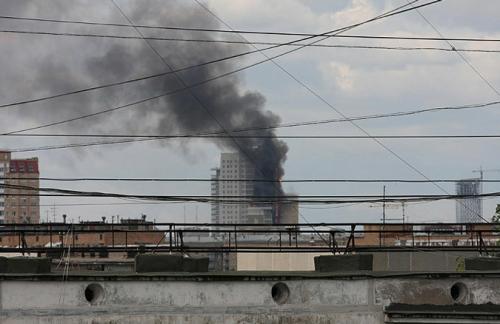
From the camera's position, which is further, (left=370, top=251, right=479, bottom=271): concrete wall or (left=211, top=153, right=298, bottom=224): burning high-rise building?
(left=211, top=153, right=298, bottom=224): burning high-rise building

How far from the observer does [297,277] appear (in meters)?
18.0

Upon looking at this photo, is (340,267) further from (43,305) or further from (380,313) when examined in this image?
(43,305)

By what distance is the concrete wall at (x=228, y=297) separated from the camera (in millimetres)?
17297

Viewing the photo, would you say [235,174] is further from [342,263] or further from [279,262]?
[342,263]

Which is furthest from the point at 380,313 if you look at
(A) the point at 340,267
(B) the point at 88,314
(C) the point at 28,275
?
(C) the point at 28,275

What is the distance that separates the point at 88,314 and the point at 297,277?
4180 millimetres

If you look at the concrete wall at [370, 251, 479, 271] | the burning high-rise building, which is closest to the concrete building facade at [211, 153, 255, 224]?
the burning high-rise building

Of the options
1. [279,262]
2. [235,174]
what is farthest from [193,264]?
[235,174]

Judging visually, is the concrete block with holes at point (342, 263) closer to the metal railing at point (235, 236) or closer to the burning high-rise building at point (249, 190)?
the metal railing at point (235, 236)

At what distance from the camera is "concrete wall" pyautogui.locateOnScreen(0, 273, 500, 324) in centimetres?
1730

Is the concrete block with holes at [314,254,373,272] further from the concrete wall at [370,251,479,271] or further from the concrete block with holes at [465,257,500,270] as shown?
the concrete wall at [370,251,479,271]

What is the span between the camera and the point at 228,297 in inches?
→ 704

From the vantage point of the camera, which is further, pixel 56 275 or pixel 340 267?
pixel 340 267

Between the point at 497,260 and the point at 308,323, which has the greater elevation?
the point at 497,260
